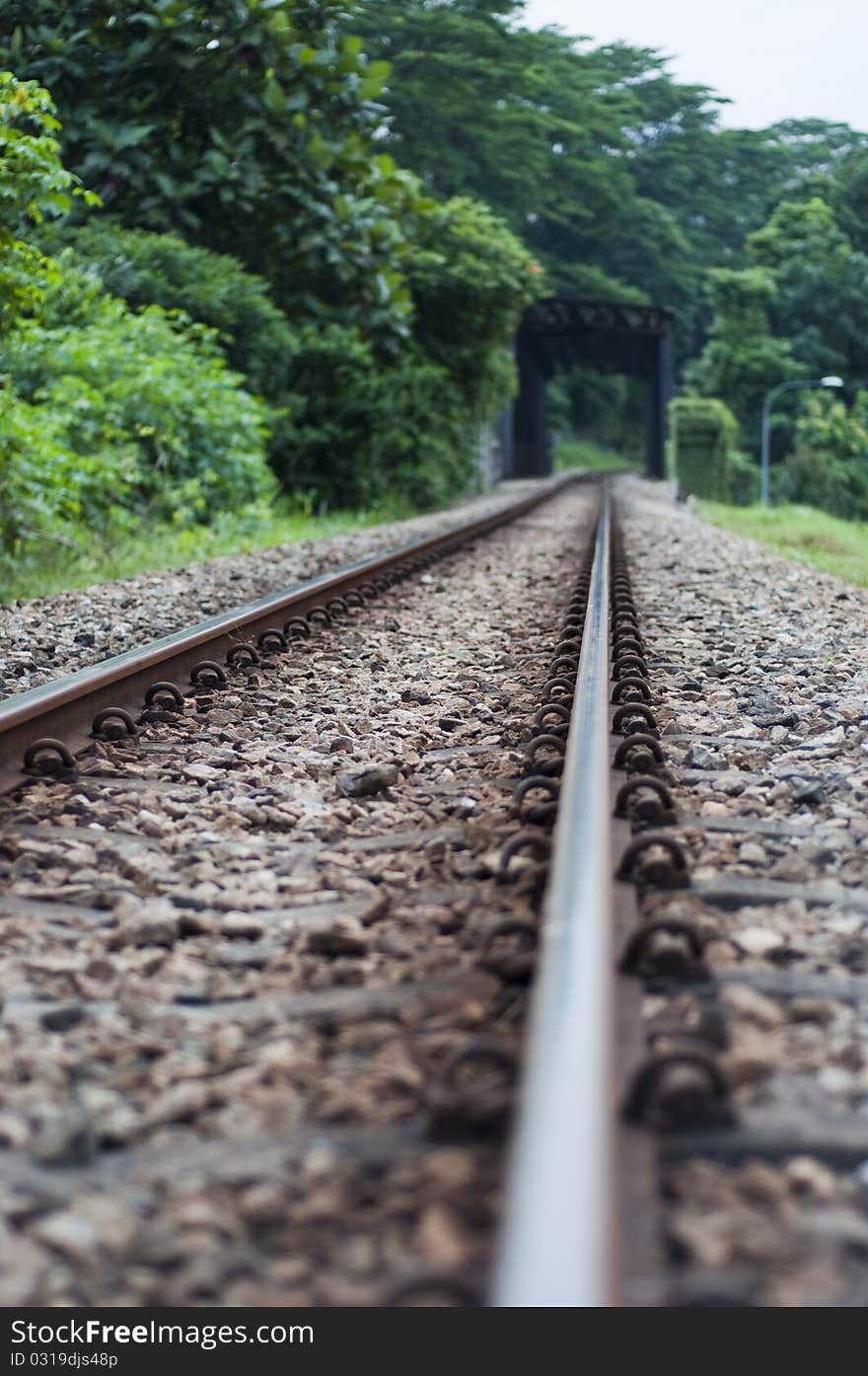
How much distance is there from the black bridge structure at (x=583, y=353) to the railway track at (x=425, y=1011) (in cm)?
3939

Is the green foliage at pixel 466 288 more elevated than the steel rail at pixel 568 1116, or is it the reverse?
the green foliage at pixel 466 288

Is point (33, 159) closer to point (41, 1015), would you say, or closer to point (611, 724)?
point (611, 724)

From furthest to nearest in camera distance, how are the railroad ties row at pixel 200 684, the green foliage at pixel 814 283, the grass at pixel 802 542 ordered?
the green foliage at pixel 814 283 < the grass at pixel 802 542 < the railroad ties row at pixel 200 684

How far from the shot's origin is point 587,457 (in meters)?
70.1

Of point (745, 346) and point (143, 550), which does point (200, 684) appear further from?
point (745, 346)

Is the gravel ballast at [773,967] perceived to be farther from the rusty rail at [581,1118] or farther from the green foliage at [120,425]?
the green foliage at [120,425]

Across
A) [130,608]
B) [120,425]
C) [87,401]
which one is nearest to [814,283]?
[120,425]

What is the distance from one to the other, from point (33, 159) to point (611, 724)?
18.9 ft

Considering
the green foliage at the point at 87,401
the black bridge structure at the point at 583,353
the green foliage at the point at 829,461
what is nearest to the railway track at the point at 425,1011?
the green foliage at the point at 87,401

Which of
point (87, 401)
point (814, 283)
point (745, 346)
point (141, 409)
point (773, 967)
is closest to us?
point (773, 967)

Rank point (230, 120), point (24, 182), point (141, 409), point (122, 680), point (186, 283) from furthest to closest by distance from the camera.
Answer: point (230, 120) → point (186, 283) → point (141, 409) → point (24, 182) → point (122, 680)

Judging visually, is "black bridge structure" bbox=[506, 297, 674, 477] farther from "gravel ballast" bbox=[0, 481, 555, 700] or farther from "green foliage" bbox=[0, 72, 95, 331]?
"green foliage" bbox=[0, 72, 95, 331]

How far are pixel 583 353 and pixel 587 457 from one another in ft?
55.7

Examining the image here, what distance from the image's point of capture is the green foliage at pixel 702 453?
31.6 metres
